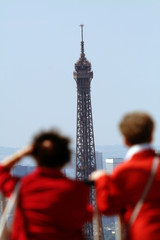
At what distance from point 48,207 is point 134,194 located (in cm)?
73

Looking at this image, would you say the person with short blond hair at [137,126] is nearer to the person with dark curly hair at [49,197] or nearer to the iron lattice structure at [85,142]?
the person with dark curly hair at [49,197]

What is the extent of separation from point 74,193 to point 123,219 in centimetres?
67

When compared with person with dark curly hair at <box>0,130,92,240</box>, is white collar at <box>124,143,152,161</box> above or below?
above

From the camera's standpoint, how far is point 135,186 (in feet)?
24.7

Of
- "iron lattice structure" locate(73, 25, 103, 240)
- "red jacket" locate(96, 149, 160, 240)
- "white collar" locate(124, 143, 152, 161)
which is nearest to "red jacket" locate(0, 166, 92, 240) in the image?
"red jacket" locate(96, 149, 160, 240)

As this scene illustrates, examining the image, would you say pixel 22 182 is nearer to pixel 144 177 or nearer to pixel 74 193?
pixel 74 193

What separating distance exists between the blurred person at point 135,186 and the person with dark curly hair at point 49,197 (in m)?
0.22

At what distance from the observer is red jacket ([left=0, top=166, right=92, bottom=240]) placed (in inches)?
294

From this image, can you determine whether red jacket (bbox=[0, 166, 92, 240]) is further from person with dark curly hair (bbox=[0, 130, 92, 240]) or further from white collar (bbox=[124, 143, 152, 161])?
white collar (bbox=[124, 143, 152, 161])

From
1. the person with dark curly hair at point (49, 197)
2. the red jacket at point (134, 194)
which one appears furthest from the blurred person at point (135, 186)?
the person with dark curly hair at point (49, 197)

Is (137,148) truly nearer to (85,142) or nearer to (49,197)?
(49,197)

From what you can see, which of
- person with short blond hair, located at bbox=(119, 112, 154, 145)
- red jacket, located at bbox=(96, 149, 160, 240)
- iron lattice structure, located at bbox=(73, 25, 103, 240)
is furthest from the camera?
iron lattice structure, located at bbox=(73, 25, 103, 240)

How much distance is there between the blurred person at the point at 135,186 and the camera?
24.4ft

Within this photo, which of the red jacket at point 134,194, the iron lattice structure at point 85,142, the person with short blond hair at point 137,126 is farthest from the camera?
the iron lattice structure at point 85,142
